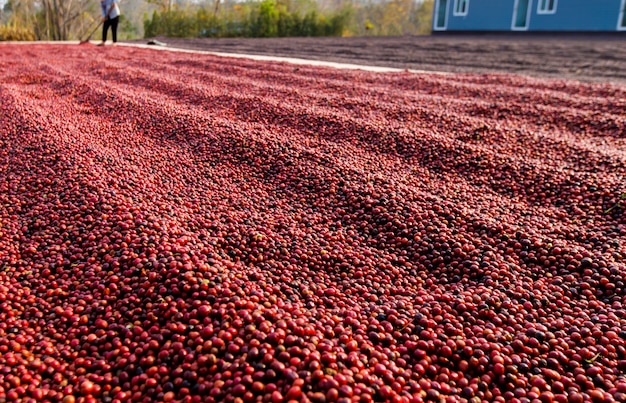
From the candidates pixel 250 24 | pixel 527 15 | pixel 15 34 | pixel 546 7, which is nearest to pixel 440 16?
pixel 527 15

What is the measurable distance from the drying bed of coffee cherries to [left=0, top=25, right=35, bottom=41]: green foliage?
508 inches

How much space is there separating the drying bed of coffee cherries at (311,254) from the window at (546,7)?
51.8 ft

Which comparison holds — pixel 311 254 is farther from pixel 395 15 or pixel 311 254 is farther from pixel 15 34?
pixel 395 15

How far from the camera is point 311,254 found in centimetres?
232

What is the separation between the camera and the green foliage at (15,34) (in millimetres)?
14488

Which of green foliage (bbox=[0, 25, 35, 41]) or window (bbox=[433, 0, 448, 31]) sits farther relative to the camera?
window (bbox=[433, 0, 448, 31])

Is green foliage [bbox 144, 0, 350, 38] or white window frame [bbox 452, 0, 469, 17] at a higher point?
white window frame [bbox 452, 0, 469, 17]

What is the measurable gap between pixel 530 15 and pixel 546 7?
1.96 ft

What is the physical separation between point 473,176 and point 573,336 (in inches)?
63.2

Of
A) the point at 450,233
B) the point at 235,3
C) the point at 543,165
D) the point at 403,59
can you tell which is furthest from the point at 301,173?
the point at 235,3

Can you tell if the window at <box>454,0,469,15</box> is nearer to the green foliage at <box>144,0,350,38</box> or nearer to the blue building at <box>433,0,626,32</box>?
the blue building at <box>433,0,626,32</box>

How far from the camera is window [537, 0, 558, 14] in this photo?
1745 cm

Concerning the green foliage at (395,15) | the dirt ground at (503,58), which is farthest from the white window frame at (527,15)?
the green foliage at (395,15)

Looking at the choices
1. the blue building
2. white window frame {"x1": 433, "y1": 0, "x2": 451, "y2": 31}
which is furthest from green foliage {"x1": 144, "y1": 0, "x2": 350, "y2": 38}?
the blue building
